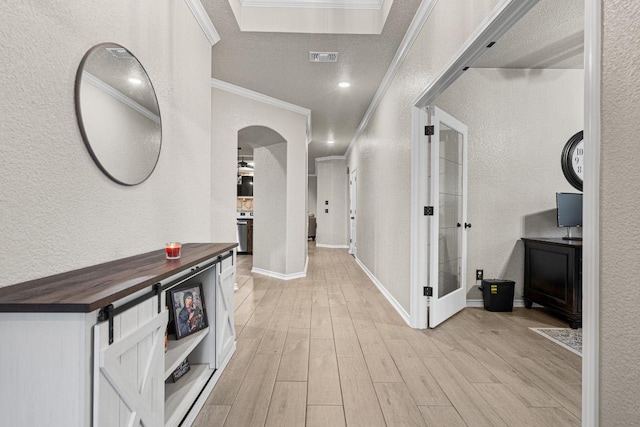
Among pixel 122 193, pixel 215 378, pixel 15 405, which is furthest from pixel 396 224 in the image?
pixel 15 405

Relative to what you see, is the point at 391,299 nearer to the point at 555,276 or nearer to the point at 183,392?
the point at 555,276

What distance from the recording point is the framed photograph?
1785 mm

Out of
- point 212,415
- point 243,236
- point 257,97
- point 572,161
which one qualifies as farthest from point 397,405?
point 243,236

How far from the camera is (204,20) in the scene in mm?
2701

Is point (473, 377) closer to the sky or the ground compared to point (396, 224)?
closer to the ground

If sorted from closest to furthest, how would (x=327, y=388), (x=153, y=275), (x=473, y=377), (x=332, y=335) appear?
1. (x=153, y=275)
2. (x=327, y=388)
3. (x=473, y=377)
4. (x=332, y=335)

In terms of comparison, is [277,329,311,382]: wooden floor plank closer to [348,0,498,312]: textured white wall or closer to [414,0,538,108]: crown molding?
[348,0,498,312]: textured white wall

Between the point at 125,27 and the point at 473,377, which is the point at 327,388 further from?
the point at 125,27

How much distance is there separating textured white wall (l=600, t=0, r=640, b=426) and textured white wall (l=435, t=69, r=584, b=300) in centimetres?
279

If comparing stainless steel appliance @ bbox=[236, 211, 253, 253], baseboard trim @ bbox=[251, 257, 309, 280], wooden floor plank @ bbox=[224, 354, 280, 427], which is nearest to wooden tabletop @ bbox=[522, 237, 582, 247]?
wooden floor plank @ bbox=[224, 354, 280, 427]

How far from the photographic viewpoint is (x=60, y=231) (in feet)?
3.95

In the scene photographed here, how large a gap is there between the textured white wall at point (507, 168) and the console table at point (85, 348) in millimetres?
3359

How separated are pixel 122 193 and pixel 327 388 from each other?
1.51 meters

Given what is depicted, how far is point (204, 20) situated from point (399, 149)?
2123mm
